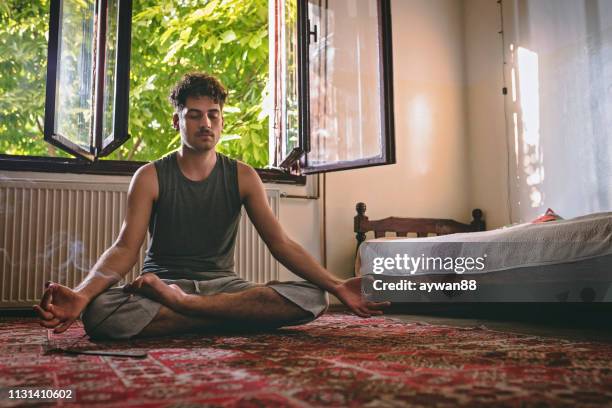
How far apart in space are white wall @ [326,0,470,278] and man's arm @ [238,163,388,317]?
1.90 m

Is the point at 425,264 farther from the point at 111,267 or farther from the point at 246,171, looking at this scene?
the point at 111,267

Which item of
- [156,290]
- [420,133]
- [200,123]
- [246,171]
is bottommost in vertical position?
[156,290]

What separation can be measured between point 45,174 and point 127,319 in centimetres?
190

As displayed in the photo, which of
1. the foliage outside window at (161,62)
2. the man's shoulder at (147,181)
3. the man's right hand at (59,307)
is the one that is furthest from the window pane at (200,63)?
the man's right hand at (59,307)

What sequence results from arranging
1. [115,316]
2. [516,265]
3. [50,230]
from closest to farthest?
[115,316] → [516,265] → [50,230]

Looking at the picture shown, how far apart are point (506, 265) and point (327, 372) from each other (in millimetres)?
1733

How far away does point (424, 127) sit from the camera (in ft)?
14.8

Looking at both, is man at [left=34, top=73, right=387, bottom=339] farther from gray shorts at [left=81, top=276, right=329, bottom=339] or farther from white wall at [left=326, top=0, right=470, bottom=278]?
white wall at [left=326, top=0, right=470, bottom=278]

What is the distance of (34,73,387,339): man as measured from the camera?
1858mm

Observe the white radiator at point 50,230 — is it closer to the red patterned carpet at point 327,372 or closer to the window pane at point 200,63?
the window pane at point 200,63

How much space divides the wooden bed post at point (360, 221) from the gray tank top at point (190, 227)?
1868 mm

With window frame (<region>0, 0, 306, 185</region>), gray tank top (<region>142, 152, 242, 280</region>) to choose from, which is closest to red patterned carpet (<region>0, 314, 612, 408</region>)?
gray tank top (<region>142, 152, 242, 280</region>)

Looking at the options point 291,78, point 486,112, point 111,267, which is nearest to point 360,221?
point 291,78

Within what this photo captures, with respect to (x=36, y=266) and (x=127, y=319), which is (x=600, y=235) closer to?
(x=127, y=319)
